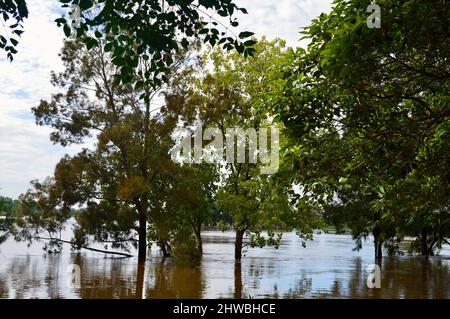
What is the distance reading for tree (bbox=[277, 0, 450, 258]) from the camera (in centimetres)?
602

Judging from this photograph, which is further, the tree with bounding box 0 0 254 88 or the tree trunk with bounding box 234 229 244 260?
the tree trunk with bounding box 234 229 244 260

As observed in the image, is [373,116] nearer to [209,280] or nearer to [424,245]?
[209,280]

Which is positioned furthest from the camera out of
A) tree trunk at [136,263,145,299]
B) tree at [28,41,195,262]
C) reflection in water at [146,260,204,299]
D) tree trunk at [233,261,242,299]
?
tree at [28,41,195,262]

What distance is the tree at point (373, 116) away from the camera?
6.02m

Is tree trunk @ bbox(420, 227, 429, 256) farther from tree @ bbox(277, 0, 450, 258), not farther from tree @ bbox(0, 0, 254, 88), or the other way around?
tree @ bbox(0, 0, 254, 88)

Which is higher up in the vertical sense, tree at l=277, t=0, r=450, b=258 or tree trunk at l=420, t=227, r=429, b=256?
tree at l=277, t=0, r=450, b=258

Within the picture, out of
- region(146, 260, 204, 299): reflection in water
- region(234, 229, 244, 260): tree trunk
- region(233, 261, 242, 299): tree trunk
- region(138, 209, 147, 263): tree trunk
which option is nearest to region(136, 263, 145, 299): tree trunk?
region(146, 260, 204, 299): reflection in water

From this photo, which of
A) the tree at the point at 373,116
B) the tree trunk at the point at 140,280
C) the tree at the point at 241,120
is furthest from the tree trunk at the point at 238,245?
the tree at the point at 373,116

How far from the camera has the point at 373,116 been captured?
7.19 meters

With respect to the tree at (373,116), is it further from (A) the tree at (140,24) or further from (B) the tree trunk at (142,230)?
(B) the tree trunk at (142,230)

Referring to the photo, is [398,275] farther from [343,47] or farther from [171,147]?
[343,47]

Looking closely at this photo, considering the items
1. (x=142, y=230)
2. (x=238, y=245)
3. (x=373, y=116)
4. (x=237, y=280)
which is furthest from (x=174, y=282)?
Result: (x=373, y=116)

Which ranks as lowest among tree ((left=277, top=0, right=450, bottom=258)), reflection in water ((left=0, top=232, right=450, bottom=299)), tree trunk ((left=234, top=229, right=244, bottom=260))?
reflection in water ((left=0, top=232, right=450, bottom=299))
